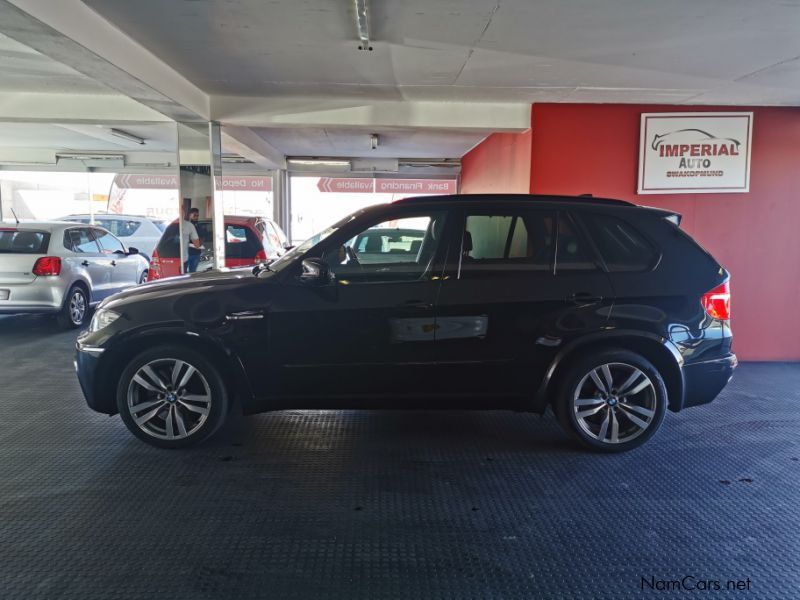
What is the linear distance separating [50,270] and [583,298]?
287 inches

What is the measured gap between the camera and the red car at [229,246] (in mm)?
8055

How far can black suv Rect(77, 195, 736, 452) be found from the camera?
143 inches

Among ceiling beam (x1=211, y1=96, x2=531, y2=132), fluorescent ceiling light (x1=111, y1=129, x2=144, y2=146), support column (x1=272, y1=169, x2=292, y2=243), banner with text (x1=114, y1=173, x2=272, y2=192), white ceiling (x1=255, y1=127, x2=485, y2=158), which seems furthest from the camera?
banner with text (x1=114, y1=173, x2=272, y2=192)

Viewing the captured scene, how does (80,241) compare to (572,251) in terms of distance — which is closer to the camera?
(572,251)

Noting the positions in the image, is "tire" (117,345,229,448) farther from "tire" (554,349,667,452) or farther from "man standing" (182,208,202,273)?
"man standing" (182,208,202,273)

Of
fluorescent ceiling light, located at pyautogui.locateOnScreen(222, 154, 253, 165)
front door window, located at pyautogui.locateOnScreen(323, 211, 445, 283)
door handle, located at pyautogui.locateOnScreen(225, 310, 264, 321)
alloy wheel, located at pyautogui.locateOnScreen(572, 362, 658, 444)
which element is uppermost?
fluorescent ceiling light, located at pyautogui.locateOnScreen(222, 154, 253, 165)

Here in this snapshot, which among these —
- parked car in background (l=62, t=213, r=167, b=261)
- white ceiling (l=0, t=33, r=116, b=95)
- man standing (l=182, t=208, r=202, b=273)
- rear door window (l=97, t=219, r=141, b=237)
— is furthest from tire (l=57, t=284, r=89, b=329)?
rear door window (l=97, t=219, r=141, b=237)

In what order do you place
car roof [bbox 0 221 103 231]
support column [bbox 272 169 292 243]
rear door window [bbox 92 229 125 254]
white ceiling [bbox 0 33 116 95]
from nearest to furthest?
1. white ceiling [bbox 0 33 116 95]
2. car roof [bbox 0 221 103 231]
3. rear door window [bbox 92 229 125 254]
4. support column [bbox 272 169 292 243]

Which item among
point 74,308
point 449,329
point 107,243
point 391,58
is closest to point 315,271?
point 449,329

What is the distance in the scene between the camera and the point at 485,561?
2584mm

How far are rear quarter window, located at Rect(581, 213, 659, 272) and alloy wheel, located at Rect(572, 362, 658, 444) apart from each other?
0.70 metres

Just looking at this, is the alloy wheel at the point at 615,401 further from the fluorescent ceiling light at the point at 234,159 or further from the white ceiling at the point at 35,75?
the fluorescent ceiling light at the point at 234,159

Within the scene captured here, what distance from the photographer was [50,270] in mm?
7559

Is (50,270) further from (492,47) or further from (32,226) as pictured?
(492,47)
